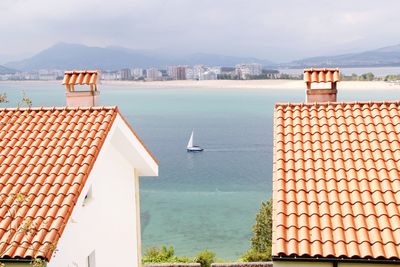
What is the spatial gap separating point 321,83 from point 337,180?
380cm

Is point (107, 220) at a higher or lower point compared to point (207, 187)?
lower

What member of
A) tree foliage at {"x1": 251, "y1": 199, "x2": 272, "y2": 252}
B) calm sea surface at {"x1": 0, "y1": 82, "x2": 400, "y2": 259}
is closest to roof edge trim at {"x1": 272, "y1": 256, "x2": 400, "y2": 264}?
calm sea surface at {"x1": 0, "y1": 82, "x2": 400, "y2": 259}

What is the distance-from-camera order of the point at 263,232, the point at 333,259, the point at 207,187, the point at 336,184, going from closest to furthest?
the point at 333,259
the point at 336,184
the point at 263,232
the point at 207,187

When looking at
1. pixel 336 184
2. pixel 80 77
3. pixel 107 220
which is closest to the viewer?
pixel 336 184

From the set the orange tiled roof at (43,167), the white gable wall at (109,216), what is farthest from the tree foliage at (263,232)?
the orange tiled roof at (43,167)

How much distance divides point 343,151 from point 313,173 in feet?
2.86

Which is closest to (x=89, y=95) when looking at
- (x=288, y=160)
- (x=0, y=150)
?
(x=0, y=150)

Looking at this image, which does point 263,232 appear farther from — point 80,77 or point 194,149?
point 194,149

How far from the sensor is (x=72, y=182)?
8938 mm

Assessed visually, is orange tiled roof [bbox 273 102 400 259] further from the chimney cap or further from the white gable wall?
the chimney cap

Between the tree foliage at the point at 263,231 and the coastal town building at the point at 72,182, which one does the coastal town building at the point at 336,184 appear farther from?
the tree foliage at the point at 263,231

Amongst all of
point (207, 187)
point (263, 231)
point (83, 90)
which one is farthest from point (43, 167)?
point (207, 187)

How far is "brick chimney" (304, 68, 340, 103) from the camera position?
11.7 m

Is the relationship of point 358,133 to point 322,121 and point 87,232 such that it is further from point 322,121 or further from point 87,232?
point 87,232
